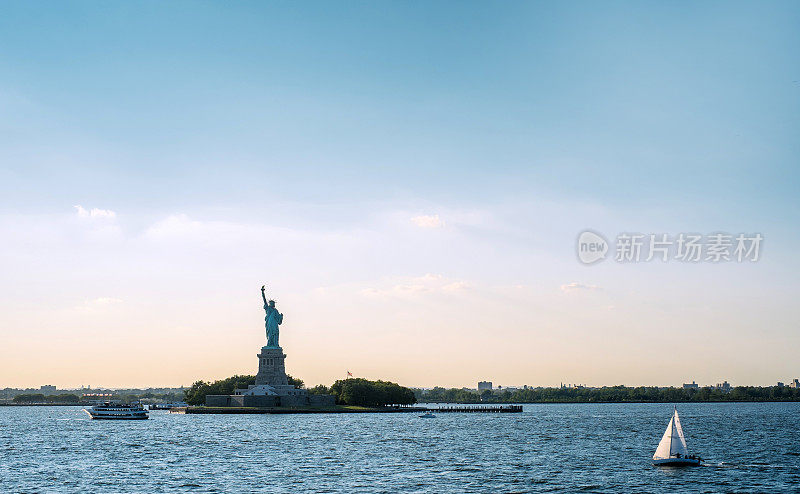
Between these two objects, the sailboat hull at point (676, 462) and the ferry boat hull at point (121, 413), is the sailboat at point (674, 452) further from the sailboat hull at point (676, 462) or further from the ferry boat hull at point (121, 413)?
the ferry boat hull at point (121, 413)

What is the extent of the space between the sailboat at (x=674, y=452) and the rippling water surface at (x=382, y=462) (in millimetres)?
1788

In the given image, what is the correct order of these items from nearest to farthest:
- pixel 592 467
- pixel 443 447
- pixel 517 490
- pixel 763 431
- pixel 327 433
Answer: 1. pixel 517 490
2. pixel 592 467
3. pixel 443 447
4. pixel 327 433
5. pixel 763 431

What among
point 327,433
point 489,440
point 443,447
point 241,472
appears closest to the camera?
point 241,472

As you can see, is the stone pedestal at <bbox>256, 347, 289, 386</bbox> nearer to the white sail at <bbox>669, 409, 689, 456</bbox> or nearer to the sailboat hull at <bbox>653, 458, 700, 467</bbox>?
the sailboat hull at <bbox>653, 458, 700, 467</bbox>

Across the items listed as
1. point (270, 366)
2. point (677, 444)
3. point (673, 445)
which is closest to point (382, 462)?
point (673, 445)

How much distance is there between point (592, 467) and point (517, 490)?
18.5m

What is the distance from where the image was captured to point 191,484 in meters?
67.1

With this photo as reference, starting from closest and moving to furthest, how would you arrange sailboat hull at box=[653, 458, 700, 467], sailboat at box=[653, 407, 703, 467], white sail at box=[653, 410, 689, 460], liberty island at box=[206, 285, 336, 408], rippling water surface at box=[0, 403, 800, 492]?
rippling water surface at box=[0, 403, 800, 492]
sailboat hull at box=[653, 458, 700, 467]
sailboat at box=[653, 407, 703, 467]
white sail at box=[653, 410, 689, 460]
liberty island at box=[206, 285, 336, 408]

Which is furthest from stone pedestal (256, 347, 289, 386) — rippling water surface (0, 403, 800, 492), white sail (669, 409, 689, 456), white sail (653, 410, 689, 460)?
white sail (669, 409, 689, 456)

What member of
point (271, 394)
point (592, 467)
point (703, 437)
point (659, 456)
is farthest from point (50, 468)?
point (271, 394)

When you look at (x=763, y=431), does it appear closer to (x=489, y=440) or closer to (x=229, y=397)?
(x=489, y=440)

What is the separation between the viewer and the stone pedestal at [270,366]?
637ft

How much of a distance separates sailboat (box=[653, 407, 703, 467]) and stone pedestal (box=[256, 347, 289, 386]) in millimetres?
127515

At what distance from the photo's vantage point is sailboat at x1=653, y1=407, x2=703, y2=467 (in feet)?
255
